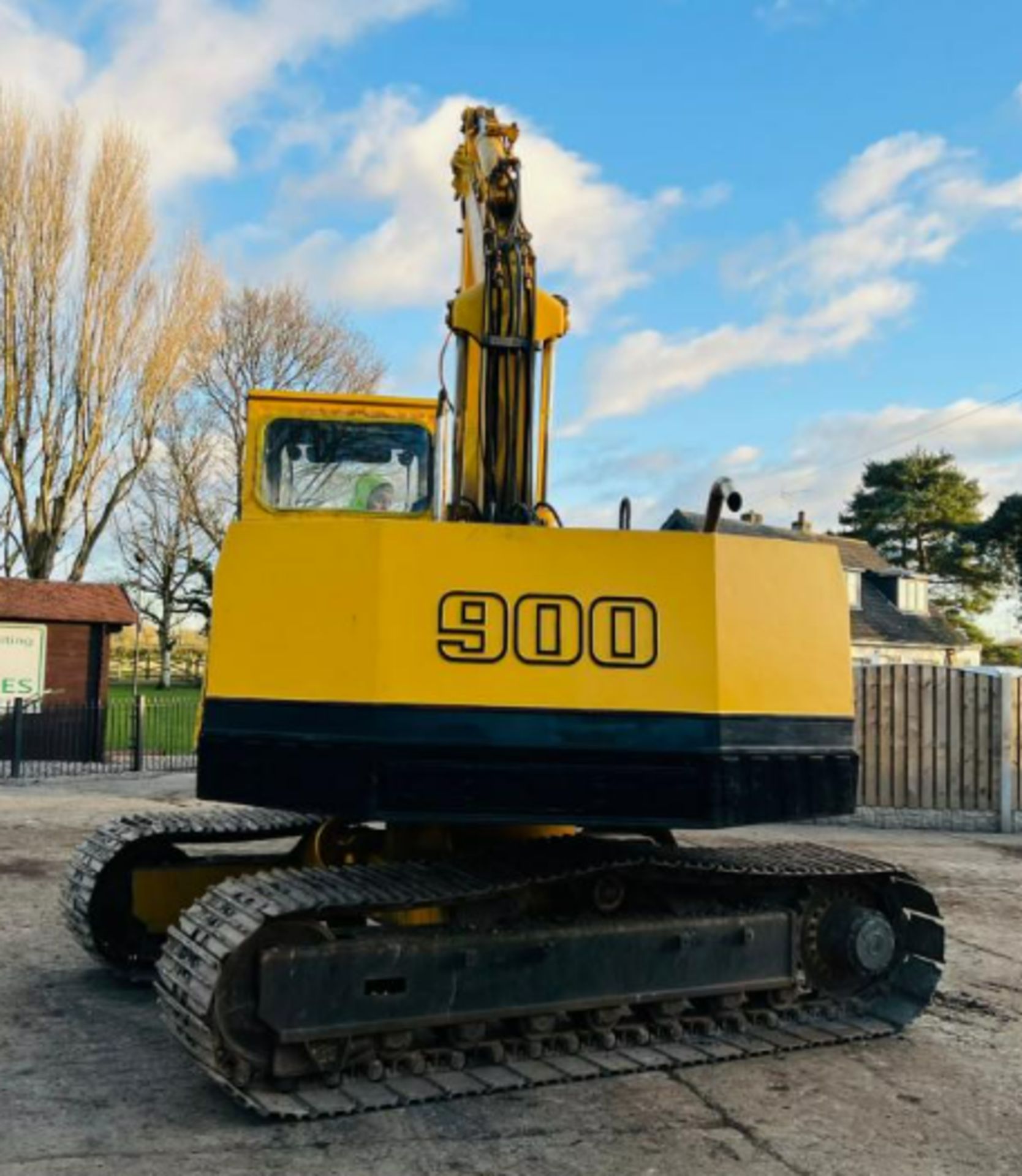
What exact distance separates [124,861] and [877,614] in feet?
112

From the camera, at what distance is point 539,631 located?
4.70m

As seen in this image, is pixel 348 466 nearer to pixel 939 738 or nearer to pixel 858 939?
pixel 858 939

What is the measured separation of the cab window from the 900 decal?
3.55ft

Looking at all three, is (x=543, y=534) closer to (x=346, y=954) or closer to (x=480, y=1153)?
(x=346, y=954)

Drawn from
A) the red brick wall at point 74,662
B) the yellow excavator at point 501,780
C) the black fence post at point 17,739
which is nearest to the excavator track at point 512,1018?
the yellow excavator at point 501,780

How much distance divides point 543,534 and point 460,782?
103 cm

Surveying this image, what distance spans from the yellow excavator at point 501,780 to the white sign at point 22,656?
13.9 meters

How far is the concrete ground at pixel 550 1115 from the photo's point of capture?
397 cm

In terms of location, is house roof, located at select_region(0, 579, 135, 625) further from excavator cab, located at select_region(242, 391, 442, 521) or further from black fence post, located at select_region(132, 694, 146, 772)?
excavator cab, located at select_region(242, 391, 442, 521)

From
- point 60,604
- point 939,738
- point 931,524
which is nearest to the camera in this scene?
point 939,738

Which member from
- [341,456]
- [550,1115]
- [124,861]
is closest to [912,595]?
[124,861]

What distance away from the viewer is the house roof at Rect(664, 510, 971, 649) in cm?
3509

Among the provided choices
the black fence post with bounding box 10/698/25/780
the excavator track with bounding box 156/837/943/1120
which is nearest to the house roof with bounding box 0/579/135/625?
the black fence post with bounding box 10/698/25/780

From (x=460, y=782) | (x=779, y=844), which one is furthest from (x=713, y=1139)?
(x=779, y=844)
